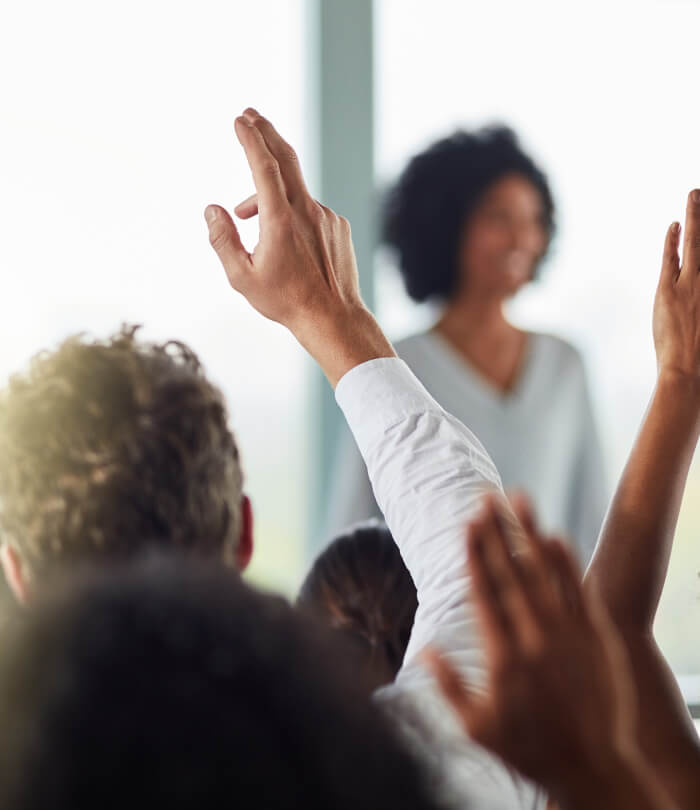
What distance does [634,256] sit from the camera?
2.15 metres

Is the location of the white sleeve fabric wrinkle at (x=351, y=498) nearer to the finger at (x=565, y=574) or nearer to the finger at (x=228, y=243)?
the finger at (x=228, y=243)

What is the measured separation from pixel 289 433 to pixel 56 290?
0.56m

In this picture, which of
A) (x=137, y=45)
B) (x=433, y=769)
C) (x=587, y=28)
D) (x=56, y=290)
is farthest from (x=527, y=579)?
(x=587, y=28)

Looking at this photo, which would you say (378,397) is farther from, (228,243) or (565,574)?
(565,574)

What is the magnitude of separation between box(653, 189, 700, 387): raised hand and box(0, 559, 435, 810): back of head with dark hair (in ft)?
1.57

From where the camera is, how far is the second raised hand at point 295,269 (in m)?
0.72

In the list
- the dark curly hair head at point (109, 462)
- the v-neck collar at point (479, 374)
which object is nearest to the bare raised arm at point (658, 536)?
the dark curly hair head at point (109, 462)

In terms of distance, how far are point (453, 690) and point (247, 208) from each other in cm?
48

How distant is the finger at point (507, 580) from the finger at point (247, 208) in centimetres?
42

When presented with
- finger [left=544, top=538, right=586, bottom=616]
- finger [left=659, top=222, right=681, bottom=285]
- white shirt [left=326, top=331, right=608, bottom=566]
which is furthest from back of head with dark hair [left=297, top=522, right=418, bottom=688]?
white shirt [left=326, top=331, right=608, bottom=566]

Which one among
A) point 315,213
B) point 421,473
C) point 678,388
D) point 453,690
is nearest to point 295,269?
point 315,213

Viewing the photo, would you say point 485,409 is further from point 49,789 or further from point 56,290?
point 49,789

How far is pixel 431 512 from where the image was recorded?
65cm

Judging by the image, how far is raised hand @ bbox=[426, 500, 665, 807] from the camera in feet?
1.24
